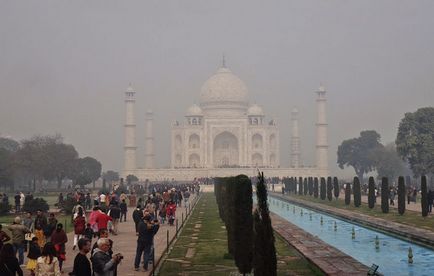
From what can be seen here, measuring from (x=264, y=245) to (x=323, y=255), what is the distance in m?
4.33

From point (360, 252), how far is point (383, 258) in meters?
1.00

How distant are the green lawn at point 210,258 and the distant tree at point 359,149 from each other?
50.9 metres

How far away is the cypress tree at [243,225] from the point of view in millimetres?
9422

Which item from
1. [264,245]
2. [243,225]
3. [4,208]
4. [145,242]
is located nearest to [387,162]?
[4,208]

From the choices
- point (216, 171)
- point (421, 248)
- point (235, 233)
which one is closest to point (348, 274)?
point (235, 233)

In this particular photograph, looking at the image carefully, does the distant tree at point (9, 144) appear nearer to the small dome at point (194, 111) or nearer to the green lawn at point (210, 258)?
the small dome at point (194, 111)

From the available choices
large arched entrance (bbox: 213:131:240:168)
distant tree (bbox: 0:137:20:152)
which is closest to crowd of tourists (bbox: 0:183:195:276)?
distant tree (bbox: 0:137:20:152)

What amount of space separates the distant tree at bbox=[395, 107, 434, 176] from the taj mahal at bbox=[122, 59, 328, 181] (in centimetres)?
1766

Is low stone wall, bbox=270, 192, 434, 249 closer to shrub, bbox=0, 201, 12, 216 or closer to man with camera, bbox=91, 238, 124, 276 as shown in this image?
man with camera, bbox=91, 238, 124, 276

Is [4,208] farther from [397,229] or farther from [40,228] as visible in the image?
[397,229]

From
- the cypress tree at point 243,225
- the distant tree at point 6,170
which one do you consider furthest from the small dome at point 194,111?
the cypress tree at point 243,225

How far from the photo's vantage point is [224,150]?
223 feet

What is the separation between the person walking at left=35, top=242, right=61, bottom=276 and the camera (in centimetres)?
680

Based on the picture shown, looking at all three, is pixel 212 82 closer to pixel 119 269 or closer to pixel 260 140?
pixel 260 140
